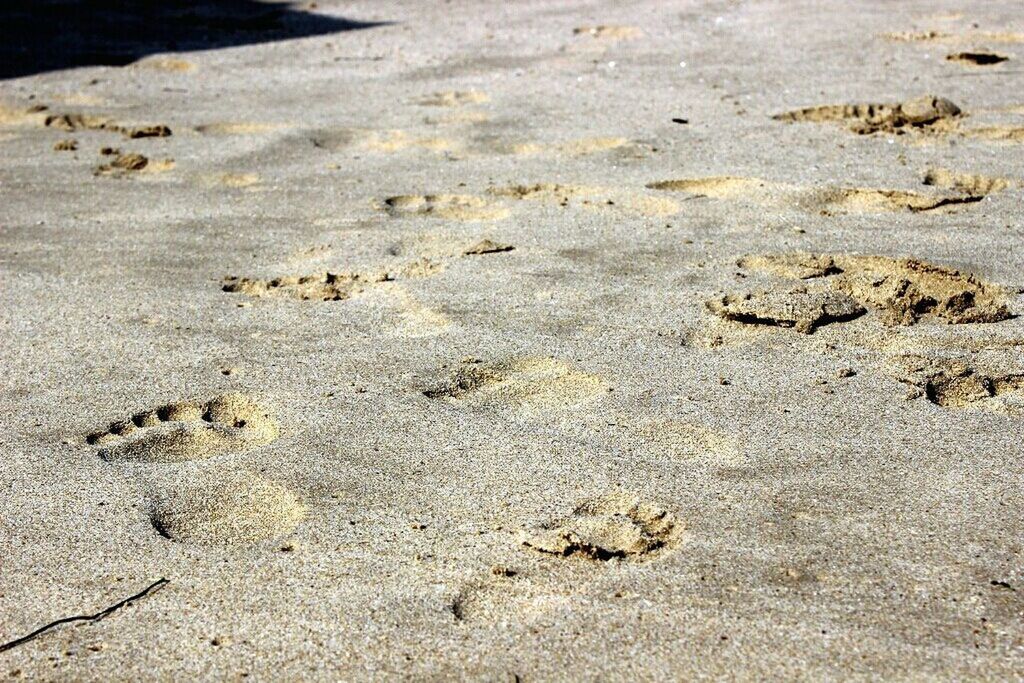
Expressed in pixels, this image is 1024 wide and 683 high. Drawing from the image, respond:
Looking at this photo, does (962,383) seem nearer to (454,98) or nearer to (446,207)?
(446,207)

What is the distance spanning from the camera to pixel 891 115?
18.4 feet

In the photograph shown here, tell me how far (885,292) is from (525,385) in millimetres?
1193

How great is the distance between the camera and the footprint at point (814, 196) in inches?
179

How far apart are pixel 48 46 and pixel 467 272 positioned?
5.12 meters

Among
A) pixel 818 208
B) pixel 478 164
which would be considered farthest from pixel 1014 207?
pixel 478 164

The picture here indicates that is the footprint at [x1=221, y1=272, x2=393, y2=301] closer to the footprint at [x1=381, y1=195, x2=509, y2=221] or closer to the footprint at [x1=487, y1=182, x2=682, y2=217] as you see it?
the footprint at [x1=381, y1=195, x2=509, y2=221]

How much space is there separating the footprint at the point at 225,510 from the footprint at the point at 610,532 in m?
0.55

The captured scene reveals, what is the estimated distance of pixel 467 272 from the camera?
408 cm

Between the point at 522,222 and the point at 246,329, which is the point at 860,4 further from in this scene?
the point at 246,329

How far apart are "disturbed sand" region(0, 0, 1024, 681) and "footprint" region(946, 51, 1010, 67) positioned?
0.69 feet

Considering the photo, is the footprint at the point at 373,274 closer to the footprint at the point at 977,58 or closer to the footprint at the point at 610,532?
the footprint at the point at 610,532

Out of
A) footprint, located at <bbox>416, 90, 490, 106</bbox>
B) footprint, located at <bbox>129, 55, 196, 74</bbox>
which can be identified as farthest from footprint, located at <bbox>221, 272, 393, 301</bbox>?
footprint, located at <bbox>129, 55, 196, 74</bbox>

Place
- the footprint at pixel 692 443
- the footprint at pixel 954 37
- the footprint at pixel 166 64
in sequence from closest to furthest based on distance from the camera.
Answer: the footprint at pixel 692 443
the footprint at pixel 954 37
the footprint at pixel 166 64

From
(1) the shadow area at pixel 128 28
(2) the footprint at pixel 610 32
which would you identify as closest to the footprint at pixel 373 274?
(2) the footprint at pixel 610 32
